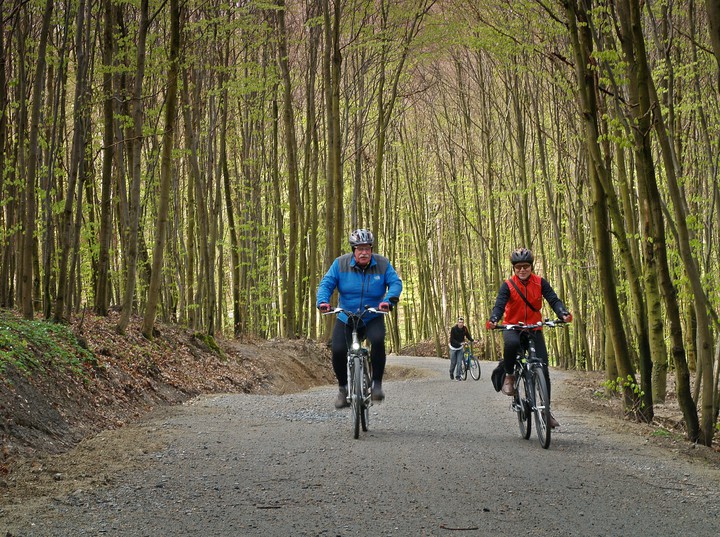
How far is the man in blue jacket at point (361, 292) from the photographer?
7902 millimetres

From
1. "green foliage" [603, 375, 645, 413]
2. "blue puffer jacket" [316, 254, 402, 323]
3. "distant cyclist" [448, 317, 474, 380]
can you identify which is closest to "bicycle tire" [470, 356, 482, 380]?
"distant cyclist" [448, 317, 474, 380]

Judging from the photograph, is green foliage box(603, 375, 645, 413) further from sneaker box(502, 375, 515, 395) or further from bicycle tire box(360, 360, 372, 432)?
bicycle tire box(360, 360, 372, 432)

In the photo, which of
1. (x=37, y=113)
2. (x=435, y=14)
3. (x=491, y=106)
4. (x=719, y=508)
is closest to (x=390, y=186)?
(x=491, y=106)

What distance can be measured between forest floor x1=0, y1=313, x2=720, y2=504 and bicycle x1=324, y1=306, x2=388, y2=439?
2017mm

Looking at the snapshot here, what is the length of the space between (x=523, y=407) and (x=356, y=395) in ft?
5.75

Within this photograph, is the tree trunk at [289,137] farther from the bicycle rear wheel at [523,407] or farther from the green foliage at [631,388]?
the bicycle rear wheel at [523,407]

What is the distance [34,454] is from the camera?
6.46m

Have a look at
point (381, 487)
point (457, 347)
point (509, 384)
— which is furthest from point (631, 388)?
point (457, 347)

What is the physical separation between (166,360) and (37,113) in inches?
189

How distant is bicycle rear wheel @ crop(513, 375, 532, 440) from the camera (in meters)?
7.66

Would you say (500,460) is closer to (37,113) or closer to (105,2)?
(37,113)

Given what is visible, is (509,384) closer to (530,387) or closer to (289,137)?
(530,387)

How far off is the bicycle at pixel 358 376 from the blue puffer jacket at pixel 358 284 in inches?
5.0

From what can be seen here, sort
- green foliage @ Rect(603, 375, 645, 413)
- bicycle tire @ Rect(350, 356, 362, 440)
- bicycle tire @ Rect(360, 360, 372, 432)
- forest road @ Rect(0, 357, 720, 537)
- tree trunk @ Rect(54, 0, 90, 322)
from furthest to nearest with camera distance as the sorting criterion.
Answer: tree trunk @ Rect(54, 0, 90, 322)
green foliage @ Rect(603, 375, 645, 413)
bicycle tire @ Rect(360, 360, 372, 432)
bicycle tire @ Rect(350, 356, 362, 440)
forest road @ Rect(0, 357, 720, 537)
